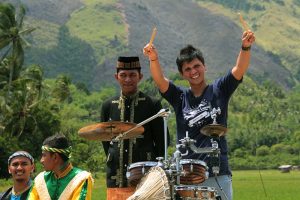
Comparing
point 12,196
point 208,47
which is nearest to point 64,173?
point 12,196

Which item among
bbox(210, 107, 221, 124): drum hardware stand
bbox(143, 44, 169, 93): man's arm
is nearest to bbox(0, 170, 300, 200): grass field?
bbox(143, 44, 169, 93): man's arm

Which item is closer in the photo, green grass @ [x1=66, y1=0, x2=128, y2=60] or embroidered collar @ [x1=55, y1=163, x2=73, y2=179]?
embroidered collar @ [x1=55, y1=163, x2=73, y2=179]

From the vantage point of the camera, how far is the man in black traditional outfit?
254 inches

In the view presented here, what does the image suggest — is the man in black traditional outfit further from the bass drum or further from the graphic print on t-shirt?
the bass drum

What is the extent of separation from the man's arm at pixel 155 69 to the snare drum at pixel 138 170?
0.77 metres

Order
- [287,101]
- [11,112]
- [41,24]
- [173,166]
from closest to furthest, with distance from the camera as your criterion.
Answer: [173,166] → [11,112] → [287,101] → [41,24]

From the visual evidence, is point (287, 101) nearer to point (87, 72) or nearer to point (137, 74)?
point (87, 72)

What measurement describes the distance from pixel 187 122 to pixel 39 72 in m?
44.8

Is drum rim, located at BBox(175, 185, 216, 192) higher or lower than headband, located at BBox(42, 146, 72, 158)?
lower

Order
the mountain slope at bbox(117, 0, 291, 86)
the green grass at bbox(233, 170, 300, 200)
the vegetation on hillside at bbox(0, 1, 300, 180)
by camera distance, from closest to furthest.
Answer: the green grass at bbox(233, 170, 300, 200) → the vegetation on hillside at bbox(0, 1, 300, 180) → the mountain slope at bbox(117, 0, 291, 86)

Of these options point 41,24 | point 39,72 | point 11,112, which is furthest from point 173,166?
point 41,24

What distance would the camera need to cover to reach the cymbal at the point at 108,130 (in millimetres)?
5906

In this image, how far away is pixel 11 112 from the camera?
138ft

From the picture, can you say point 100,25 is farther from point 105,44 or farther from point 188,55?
point 188,55
